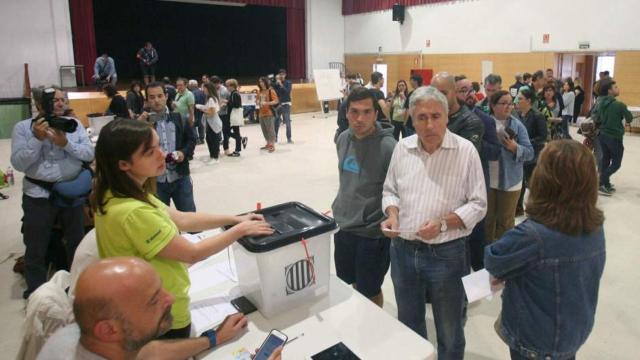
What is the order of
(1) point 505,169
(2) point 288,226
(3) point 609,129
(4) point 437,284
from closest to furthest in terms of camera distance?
1. (2) point 288,226
2. (4) point 437,284
3. (1) point 505,169
4. (3) point 609,129

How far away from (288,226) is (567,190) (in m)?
0.94

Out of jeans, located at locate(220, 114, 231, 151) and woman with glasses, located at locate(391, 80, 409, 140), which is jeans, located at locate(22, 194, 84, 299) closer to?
woman with glasses, located at locate(391, 80, 409, 140)

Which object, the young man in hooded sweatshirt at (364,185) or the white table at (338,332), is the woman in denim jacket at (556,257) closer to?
the white table at (338,332)

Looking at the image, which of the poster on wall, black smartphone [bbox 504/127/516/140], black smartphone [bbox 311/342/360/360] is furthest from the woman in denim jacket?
the poster on wall

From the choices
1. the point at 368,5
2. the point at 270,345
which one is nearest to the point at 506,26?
the point at 368,5

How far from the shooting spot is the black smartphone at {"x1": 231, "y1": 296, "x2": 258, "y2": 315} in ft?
5.62

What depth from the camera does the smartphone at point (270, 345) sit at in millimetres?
1394

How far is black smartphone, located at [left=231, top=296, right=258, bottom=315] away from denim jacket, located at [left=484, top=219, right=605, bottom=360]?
0.88 metres

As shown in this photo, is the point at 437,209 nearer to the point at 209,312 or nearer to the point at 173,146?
the point at 209,312

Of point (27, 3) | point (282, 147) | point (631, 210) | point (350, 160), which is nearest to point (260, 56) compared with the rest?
point (27, 3)

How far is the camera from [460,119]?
2.76 metres

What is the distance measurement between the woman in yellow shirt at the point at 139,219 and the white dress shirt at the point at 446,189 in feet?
2.38

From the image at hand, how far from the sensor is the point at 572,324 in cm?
156

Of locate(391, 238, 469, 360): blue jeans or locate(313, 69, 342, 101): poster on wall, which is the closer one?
locate(391, 238, 469, 360): blue jeans
